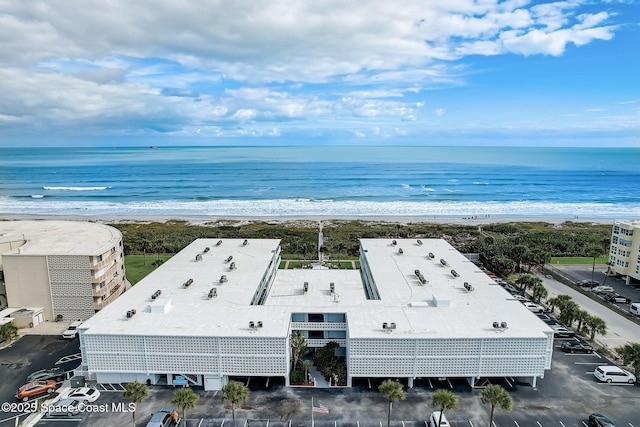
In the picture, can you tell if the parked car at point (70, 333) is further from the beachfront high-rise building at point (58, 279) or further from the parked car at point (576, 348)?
the parked car at point (576, 348)

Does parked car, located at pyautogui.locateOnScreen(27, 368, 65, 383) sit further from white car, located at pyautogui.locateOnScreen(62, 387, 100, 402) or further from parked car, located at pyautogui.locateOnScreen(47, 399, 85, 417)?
parked car, located at pyautogui.locateOnScreen(47, 399, 85, 417)

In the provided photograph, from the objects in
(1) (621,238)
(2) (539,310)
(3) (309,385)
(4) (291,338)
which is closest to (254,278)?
(4) (291,338)

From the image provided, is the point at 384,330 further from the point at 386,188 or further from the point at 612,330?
the point at 386,188

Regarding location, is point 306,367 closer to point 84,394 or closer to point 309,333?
point 309,333

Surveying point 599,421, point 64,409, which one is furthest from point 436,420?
point 64,409

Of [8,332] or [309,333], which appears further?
[8,332]
